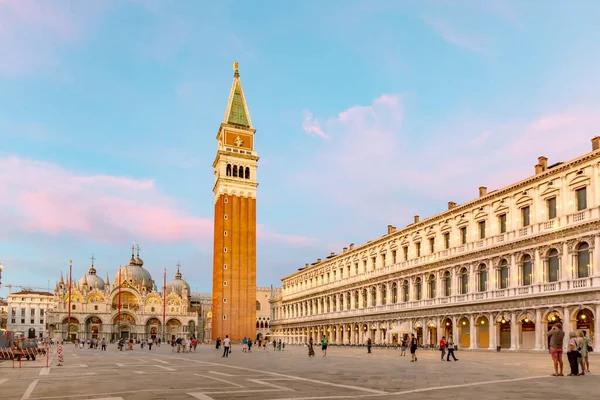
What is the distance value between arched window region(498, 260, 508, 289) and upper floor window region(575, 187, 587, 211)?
27.6 ft

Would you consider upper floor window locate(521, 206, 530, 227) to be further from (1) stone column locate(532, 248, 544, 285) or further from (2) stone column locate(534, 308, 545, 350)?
(2) stone column locate(534, 308, 545, 350)

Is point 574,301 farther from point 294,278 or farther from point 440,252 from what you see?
point 294,278

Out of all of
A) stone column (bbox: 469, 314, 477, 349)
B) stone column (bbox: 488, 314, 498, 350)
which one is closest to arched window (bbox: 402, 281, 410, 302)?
stone column (bbox: 469, 314, 477, 349)

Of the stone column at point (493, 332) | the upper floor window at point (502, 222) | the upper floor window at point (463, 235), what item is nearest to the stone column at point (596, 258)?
the upper floor window at point (502, 222)

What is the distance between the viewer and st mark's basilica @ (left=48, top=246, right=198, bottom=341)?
117375 mm

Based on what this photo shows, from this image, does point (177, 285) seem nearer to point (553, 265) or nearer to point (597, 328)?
point (553, 265)

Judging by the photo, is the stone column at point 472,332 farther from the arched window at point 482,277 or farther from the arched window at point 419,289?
the arched window at point 419,289

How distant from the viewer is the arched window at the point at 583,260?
38.8 meters

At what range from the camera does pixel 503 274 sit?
47.0 metres

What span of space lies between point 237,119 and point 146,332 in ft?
173

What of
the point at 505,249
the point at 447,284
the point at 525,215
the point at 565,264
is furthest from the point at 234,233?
the point at 565,264

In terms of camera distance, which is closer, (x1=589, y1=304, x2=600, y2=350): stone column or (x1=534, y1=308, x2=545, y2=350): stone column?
(x1=589, y1=304, x2=600, y2=350): stone column

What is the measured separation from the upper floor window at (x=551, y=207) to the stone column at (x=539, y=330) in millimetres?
6915

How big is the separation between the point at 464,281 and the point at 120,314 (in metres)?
90.0
